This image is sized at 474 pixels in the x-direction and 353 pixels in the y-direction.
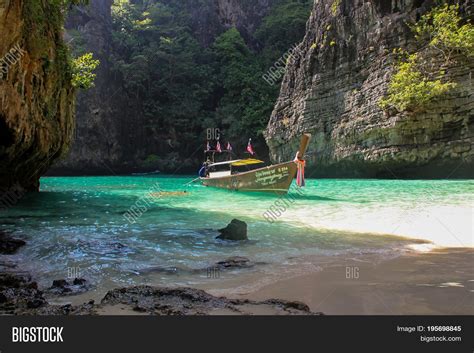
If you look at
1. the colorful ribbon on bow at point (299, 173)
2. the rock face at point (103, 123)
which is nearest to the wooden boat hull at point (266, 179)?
the colorful ribbon on bow at point (299, 173)

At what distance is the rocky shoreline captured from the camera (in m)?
3.50

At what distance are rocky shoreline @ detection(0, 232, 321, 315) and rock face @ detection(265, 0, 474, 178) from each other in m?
25.3

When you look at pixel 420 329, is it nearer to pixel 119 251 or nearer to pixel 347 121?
pixel 119 251

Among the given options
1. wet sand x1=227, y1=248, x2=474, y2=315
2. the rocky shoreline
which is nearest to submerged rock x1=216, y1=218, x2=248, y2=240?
wet sand x1=227, y1=248, x2=474, y2=315

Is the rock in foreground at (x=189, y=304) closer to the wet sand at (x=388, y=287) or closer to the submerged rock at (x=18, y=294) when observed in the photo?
the wet sand at (x=388, y=287)

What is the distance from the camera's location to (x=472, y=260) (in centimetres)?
571

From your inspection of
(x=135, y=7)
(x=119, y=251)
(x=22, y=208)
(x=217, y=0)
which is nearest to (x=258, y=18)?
(x=217, y=0)

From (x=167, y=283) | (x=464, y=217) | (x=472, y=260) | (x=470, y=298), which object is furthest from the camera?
(x=464, y=217)

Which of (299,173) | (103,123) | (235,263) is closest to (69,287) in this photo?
(235,263)

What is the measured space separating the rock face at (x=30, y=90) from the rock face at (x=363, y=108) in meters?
20.6

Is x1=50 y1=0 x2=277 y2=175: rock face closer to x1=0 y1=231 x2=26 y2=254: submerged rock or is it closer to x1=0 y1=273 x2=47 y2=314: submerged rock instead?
x1=0 y1=231 x2=26 y2=254: submerged rock

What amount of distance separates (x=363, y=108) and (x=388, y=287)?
27.0 m

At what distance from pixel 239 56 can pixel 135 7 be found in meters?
14.0

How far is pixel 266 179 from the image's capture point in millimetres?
18297
